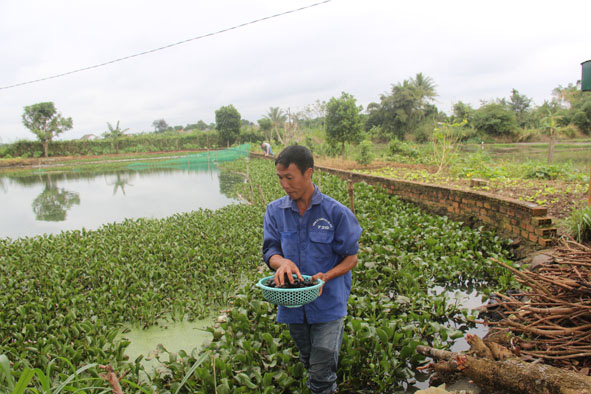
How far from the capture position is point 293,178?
5.89 feet

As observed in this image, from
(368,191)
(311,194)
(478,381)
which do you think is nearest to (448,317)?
(478,381)

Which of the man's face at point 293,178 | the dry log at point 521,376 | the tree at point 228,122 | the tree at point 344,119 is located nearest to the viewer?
the dry log at point 521,376

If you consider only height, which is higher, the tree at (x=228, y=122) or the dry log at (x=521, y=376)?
the tree at (x=228, y=122)

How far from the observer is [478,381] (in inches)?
74.3

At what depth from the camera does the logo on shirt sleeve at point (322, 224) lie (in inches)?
72.8

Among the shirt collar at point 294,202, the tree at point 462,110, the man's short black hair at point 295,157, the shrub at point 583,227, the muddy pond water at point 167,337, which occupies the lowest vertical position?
the muddy pond water at point 167,337

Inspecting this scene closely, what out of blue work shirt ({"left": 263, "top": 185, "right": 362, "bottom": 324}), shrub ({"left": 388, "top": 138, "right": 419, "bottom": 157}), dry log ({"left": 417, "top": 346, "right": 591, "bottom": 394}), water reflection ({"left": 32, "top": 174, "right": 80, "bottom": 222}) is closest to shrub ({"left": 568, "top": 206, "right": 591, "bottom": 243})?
dry log ({"left": 417, "top": 346, "right": 591, "bottom": 394})

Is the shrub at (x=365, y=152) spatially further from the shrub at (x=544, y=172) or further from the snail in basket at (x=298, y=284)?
the snail in basket at (x=298, y=284)

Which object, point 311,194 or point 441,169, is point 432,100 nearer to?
point 441,169

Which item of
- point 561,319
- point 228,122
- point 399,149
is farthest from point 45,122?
point 561,319

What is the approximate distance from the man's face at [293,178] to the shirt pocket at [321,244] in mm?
238

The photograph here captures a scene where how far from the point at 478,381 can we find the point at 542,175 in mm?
6793

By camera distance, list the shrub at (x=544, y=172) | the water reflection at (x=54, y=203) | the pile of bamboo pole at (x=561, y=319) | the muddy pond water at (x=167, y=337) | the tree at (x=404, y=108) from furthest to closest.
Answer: the tree at (x=404, y=108), the water reflection at (x=54, y=203), the shrub at (x=544, y=172), the muddy pond water at (x=167, y=337), the pile of bamboo pole at (x=561, y=319)

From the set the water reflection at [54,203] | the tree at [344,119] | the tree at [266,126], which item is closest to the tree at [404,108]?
the tree at [266,126]
